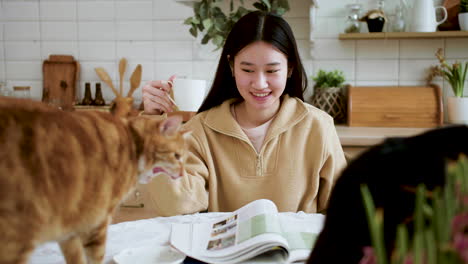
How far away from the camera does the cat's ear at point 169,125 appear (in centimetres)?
49

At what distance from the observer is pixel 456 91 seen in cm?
226

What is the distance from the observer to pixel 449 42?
2.36 meters

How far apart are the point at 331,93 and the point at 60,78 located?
1.62 meters

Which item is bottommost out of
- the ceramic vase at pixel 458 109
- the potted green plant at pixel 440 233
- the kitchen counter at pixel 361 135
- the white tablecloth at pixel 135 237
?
the white tablecloth at pixel 135 237

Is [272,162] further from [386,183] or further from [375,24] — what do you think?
[375,24]

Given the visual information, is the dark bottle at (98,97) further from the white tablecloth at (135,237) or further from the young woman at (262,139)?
the white tablecloth at (135,237)

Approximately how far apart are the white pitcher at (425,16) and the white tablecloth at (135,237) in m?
1.57

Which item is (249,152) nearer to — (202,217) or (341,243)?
(202,217)

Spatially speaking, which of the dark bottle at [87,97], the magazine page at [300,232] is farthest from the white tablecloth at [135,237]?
the dark bottle at [87,97]

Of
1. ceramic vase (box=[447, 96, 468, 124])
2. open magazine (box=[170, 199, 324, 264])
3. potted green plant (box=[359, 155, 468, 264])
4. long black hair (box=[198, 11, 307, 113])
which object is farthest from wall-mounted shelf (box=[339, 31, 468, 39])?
potted green plant (box=[359, 155, 468, 264])

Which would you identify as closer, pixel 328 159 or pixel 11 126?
pixel 11 126

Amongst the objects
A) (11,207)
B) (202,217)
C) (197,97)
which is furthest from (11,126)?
(197,97)

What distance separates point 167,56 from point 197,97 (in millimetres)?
1393

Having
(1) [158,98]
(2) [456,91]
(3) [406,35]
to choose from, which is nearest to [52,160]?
(1) [158,98]
